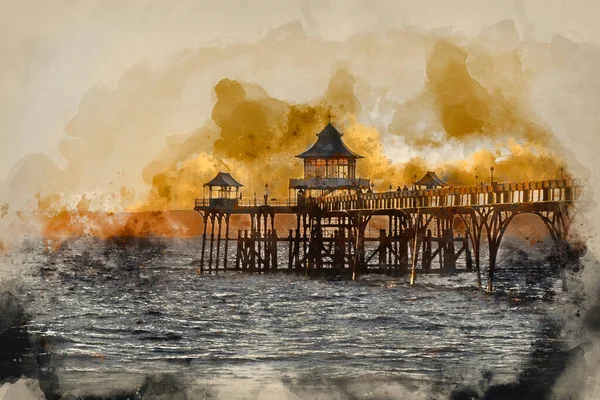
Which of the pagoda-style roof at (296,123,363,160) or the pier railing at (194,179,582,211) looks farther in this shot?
the pagoda-style roof at (296,123,363,160)

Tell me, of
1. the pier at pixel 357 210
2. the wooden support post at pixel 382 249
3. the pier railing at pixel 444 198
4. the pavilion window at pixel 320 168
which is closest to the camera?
the pier railing at pixel 444 198

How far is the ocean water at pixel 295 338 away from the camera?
1980cm

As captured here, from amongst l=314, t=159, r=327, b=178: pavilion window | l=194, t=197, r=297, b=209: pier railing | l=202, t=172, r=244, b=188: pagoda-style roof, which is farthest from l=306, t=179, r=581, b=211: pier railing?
l=202, t=172, r=244, b=188: pagoda-style roof

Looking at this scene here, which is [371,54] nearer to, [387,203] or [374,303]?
[374,303]

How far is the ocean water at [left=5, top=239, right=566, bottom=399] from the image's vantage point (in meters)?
19.8

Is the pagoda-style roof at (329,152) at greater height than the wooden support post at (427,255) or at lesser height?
greater

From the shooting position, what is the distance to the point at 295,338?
24.0 meters

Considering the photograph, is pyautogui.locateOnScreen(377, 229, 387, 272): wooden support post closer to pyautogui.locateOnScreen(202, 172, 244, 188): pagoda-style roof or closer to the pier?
the pier

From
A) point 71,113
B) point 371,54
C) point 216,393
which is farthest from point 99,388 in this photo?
point 371,54

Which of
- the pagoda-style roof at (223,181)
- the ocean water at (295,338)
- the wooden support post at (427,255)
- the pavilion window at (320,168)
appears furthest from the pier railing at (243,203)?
the wooden support post at (427,255)

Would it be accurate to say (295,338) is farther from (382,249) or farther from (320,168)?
(320,168)

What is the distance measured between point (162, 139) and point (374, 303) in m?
10.7

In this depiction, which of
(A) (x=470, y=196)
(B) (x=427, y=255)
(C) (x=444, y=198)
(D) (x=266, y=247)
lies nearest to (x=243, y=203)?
(D) (x=266, y=247)

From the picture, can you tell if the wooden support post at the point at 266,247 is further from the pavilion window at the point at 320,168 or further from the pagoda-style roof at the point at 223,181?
the pagoda-style roof at the point at 223,181
